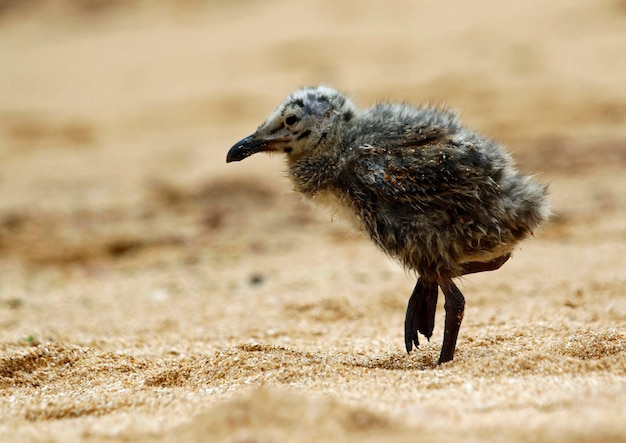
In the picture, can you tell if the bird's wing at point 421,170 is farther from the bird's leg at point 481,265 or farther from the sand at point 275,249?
the sand at point 275,249

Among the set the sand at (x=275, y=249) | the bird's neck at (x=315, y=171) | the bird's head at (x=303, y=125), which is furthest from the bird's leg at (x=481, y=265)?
the bird's head at (x=303, y=125)

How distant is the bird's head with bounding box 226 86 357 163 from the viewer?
4.43m

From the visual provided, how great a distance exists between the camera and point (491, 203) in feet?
13.3

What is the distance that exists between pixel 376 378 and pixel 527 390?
0.63 m

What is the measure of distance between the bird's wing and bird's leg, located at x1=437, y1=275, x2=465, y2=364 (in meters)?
0.40

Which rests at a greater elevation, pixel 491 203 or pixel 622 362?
pixel 491 203

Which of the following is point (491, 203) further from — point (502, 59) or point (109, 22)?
point (109, 22)

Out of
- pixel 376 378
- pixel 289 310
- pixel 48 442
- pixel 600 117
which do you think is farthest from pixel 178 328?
pixel 600 117

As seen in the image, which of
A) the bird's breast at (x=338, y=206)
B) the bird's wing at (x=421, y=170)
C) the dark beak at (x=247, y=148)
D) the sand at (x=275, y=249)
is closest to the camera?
the sand at (x=275, y=249)

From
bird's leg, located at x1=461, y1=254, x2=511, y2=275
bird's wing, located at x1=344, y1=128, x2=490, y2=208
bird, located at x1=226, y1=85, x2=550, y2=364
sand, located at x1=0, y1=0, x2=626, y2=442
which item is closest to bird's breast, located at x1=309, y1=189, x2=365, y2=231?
bird, located at x1=226, y1=85, x2=550, y2=364

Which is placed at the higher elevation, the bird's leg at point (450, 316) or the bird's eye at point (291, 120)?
the bird's eye at point (291, 120)

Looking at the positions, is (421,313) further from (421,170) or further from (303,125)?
(303,125)

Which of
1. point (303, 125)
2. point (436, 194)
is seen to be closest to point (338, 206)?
point (303, 125)

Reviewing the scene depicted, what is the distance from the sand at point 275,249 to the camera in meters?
3.18
